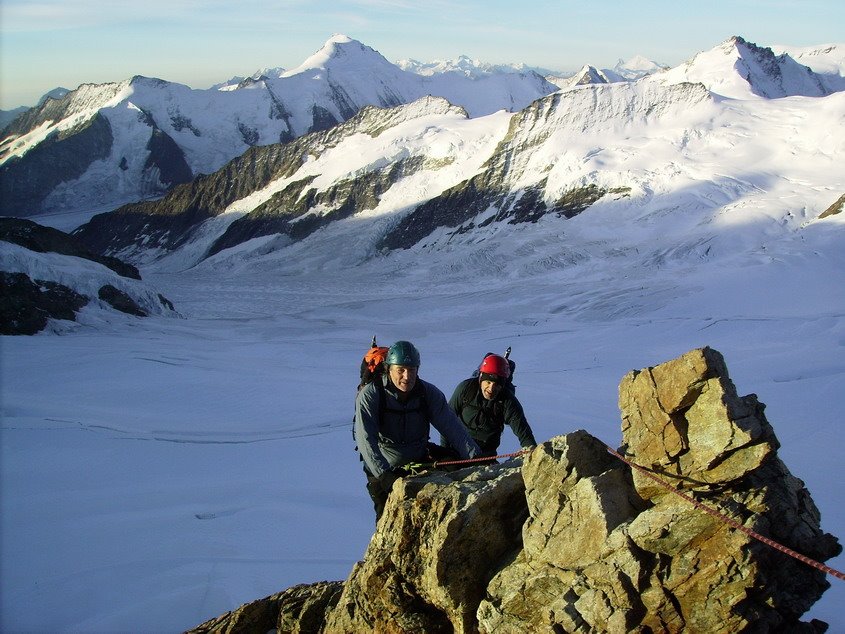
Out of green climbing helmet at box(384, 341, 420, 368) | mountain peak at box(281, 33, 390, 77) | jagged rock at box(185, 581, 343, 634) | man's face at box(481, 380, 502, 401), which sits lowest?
jagged rock at box(185, 581, 343, 634)

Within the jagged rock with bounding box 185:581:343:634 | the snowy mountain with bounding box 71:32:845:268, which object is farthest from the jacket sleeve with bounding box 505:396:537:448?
the snowy mountain with bounding box 71:32:845:268

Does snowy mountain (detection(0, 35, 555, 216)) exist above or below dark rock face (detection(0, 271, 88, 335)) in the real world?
above

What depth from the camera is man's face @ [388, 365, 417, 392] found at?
4898 mm

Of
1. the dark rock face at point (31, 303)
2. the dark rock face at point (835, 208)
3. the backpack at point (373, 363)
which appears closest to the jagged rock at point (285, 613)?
the backpack at point (373, 363)

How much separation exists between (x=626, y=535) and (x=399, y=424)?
190 centimetres

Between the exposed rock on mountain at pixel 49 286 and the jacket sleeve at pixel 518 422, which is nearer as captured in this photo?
the jacket sleeve at pixel 518 422

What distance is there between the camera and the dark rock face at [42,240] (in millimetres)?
31958

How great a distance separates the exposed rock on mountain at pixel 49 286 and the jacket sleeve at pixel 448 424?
2343 centimetres

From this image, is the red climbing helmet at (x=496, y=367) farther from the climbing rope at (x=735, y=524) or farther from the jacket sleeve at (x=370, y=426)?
the climbing rope at (x=735, y=524)

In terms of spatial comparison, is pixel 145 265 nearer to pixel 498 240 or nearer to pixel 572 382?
pixel 498 240

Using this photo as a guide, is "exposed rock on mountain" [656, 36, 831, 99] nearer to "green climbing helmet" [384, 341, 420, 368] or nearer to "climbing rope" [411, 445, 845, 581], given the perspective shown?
Answer: "green climbing helmet" [384, 341, 420, 368]

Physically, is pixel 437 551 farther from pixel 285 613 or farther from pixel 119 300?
pixel 119 300

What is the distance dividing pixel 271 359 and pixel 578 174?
33271 mm

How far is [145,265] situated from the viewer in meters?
68.6
